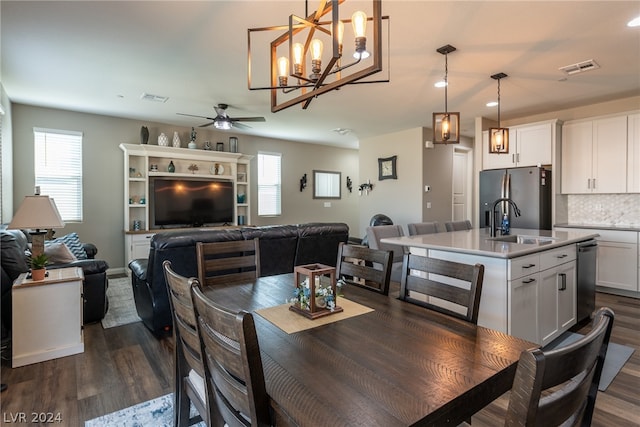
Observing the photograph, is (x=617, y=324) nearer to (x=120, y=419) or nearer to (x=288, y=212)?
(x=120, y=419)

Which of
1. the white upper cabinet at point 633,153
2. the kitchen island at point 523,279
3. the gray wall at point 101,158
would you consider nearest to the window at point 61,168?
the gray wall at point 101,158

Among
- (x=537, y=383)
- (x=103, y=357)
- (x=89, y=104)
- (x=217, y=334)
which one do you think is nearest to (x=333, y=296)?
(x=217, y=334)

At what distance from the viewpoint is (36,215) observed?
2.69 m

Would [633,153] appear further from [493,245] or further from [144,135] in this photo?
[144,135]

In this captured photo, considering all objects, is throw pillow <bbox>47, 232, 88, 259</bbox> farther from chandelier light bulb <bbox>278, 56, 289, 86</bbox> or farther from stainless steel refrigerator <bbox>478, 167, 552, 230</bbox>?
stainless steel refrigerator <bbox>478, 167, 552, 230</bbox>

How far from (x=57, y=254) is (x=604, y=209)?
709 centimetres

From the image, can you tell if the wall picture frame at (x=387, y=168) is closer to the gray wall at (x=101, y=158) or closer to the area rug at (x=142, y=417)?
the gray wall at (x=101, y=158)

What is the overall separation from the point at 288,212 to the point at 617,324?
20.0 feet

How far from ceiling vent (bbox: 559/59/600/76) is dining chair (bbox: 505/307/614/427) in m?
3.97

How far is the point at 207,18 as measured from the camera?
2.73 metres

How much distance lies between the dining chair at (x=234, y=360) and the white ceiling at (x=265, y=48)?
2436mm

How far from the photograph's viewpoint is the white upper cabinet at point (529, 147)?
16.4 ft

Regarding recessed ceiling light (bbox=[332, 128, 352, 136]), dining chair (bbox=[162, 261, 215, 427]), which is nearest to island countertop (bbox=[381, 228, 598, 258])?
dining chair (bbox=[162, 261, 215, 427])

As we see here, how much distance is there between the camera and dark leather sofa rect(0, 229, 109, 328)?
2703 millimetres
